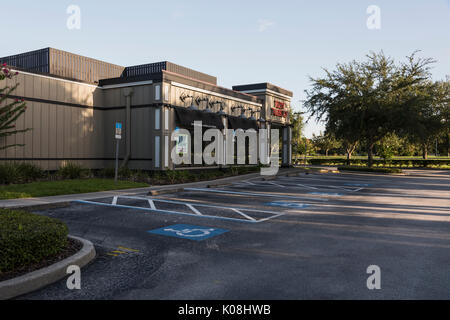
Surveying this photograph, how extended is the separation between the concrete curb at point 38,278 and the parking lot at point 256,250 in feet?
0.40

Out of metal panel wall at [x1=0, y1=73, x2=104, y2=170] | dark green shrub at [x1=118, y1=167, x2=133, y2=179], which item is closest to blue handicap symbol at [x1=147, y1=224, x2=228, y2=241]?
dark green shrub at [x1=118, y1=167, x2=133, y2=179]

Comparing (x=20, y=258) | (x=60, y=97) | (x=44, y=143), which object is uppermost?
(x=60, y=97)

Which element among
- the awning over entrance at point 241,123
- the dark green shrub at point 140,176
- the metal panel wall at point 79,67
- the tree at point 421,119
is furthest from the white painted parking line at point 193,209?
the tree at point 421,119

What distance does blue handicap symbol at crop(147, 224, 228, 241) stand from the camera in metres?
7.18

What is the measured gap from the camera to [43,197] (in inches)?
461

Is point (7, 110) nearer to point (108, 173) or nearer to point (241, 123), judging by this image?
point (108, 173)

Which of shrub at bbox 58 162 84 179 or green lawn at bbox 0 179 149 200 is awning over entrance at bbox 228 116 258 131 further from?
shrub at bbox 58 162 84 179

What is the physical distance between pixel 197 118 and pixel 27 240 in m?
17.0

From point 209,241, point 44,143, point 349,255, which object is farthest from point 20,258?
point 44,143

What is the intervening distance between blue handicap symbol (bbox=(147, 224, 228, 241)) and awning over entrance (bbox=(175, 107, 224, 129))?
12.4m

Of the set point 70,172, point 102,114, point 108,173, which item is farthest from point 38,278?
point 102,114

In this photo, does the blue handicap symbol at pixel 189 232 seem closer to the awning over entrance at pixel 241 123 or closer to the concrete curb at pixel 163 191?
the concrete curb at pixel 163 191
